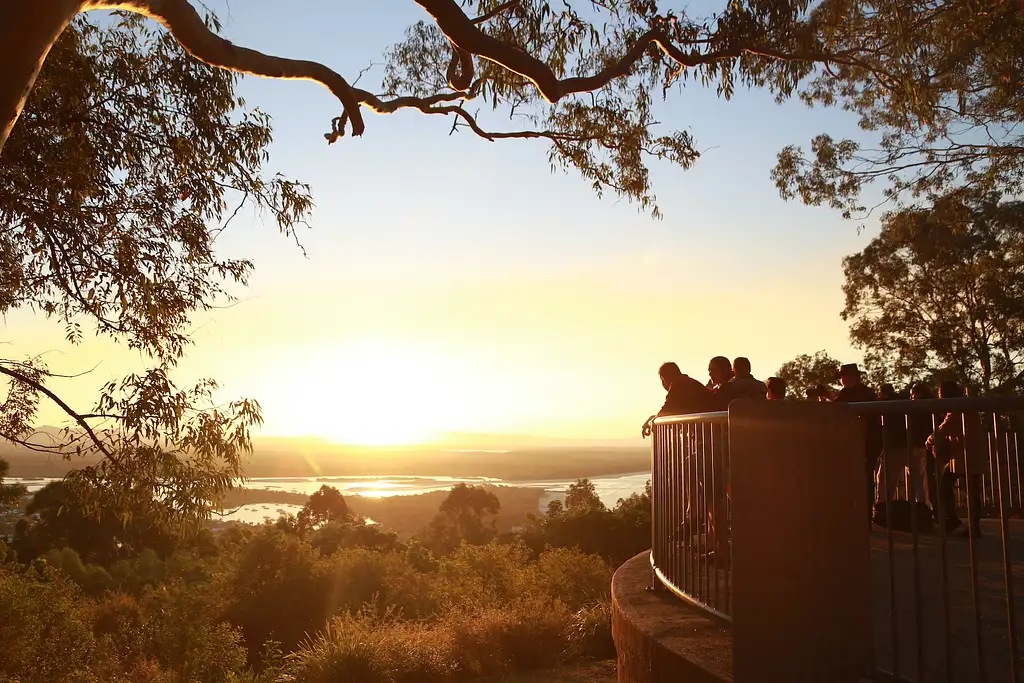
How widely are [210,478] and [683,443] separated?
22.4 feet

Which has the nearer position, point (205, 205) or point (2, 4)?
point (2, 4)

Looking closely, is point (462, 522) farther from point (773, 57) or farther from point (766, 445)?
point (766, 445)

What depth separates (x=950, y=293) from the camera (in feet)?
92.1

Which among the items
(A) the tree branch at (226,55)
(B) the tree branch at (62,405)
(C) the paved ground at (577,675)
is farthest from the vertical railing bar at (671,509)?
(B) the tree branch at (62,405)

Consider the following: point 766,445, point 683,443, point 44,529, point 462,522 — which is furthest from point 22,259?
point 462,522

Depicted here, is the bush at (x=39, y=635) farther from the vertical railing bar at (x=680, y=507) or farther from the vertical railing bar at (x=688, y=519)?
the vertical railing bar at (x=688, y=519)

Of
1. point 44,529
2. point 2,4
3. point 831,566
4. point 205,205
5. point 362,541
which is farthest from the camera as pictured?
point 362,541

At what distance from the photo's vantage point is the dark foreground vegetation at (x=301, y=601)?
10633 mm

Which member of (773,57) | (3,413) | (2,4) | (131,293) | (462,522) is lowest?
(462,522)

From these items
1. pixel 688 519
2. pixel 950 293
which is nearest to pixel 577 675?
pixel 688 519

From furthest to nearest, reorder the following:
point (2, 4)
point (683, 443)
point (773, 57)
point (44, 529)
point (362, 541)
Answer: point (362, 541) → point (44, 529) → point (773, 57) → point (683, 443) → point (2, 4)

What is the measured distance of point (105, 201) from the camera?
31.3 feet

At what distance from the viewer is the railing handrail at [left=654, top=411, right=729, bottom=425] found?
14.7 ft

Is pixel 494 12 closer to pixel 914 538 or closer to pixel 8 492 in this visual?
pixel 914 538
